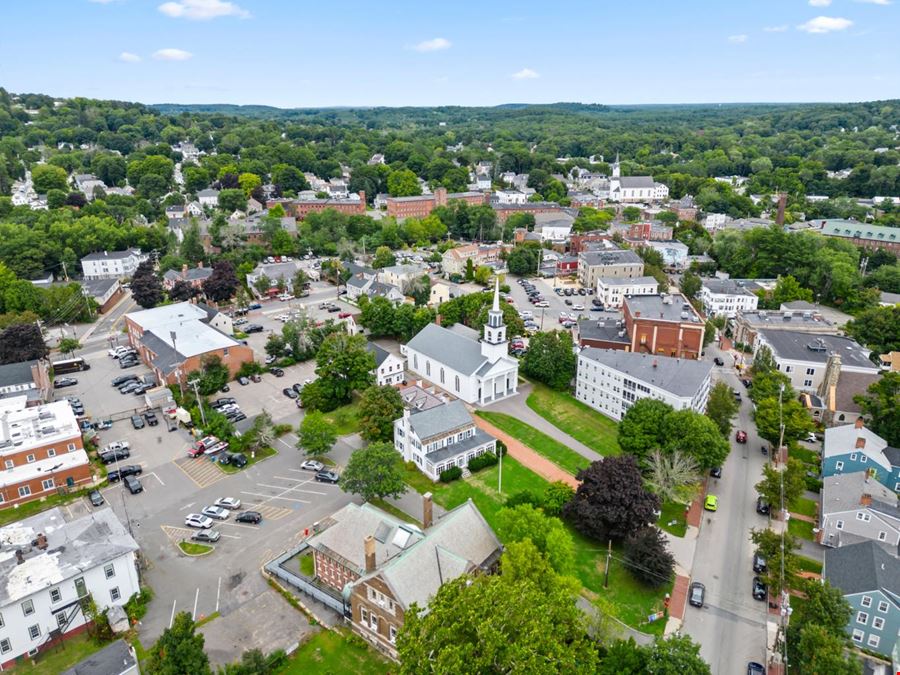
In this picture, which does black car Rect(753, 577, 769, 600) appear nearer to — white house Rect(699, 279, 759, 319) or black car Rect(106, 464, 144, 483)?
black car Rect(106, 464, 144, 483)

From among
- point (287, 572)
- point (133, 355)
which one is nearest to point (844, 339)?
point (287, 572)

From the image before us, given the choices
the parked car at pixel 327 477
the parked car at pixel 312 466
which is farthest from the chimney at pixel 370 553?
the parked car at pixel 312 466

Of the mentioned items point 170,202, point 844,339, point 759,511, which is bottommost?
point 759,511

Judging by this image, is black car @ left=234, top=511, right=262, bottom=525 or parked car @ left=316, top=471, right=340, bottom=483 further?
parked car @ left=316, top=471, right=340, bottom=483

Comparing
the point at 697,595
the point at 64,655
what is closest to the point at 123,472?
the point at 64,655

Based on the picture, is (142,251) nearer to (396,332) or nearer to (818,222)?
(396,332)

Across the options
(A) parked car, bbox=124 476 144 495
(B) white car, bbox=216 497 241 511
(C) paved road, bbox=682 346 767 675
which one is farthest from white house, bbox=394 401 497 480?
(A) parked car, bbox=124 476 144 495
